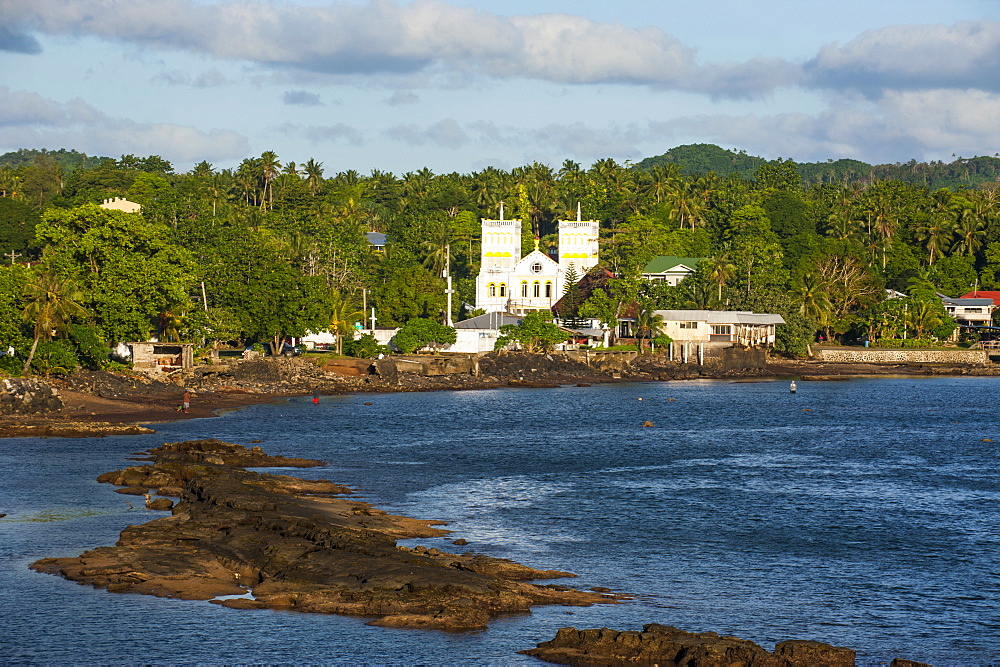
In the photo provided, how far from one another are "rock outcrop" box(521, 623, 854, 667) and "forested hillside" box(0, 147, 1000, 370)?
203 feet

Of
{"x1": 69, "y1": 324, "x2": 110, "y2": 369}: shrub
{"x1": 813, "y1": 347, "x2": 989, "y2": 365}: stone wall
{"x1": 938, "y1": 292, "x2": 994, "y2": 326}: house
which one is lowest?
{"x1": 813, "y1": 347, "x2": 989, "y2": 365}: stone wall

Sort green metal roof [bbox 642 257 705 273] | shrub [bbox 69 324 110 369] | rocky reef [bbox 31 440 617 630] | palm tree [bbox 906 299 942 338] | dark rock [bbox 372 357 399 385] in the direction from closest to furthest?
rocky reef [bbox 31 440 617 630] → shrub [bbox 69 324 110 369] → dark rock [bbox 372 357 399 385] → palm tree [bbox 906 299 942 338] → green metal roof [bbox 642 257 705 273]

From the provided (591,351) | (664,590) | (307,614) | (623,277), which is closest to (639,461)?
(664,590)

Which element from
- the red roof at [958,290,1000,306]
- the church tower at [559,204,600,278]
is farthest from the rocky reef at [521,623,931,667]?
the red roof at [958,290,1000,306]

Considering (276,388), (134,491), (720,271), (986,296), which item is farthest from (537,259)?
(134,491)

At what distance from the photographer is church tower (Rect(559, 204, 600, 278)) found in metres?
154

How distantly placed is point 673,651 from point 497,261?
130m

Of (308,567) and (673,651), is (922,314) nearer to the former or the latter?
(308,567)

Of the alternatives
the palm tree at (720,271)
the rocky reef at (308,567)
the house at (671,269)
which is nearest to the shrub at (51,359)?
the rocky reef at (308,567)

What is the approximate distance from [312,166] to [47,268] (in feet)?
353

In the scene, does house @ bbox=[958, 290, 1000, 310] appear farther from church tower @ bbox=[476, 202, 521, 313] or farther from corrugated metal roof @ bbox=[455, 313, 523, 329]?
corrugated metal roof @ bbox=[455, 313, 523, 329]

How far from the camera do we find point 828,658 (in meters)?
25.7

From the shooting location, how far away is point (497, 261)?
15462cm

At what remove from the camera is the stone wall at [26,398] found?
2746 inches
